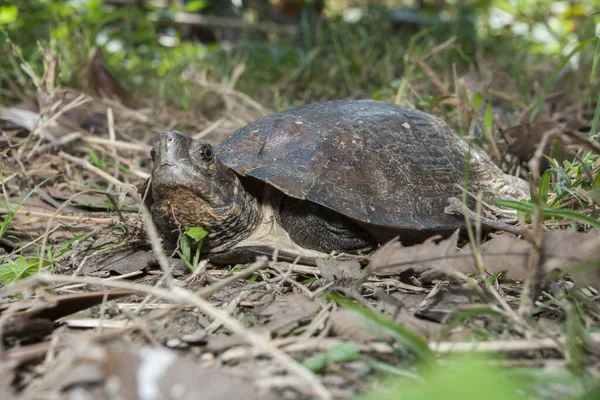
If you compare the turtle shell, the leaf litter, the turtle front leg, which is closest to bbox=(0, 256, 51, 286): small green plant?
the leaf litter

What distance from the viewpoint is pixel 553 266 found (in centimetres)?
142

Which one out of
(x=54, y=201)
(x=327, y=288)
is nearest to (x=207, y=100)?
(x=54, y=201)

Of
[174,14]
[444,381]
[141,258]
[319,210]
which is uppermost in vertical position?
[174,14]

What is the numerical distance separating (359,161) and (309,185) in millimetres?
278

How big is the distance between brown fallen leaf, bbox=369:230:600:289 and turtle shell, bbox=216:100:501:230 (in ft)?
1.73

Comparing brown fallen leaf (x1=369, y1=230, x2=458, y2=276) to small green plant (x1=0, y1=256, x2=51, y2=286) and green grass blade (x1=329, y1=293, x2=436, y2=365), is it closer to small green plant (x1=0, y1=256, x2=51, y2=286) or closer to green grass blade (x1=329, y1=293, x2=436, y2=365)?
green grass blade (x1=329, y1=293, x2=436, y2=365)

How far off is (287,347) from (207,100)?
3561 mm

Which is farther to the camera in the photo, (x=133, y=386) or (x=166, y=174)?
(x=166, y=174)

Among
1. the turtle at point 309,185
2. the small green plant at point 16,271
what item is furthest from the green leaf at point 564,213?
the small green plant at point 16,271

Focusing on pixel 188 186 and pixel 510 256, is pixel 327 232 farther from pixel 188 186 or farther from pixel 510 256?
pixel 510 256

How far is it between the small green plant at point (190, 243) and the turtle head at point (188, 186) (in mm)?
47

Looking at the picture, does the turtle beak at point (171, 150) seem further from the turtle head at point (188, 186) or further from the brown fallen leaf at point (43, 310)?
the brown fallen leaf at point (43, 310)

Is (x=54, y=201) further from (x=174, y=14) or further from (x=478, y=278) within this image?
(x=174, y=14)

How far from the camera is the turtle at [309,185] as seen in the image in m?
2.12
